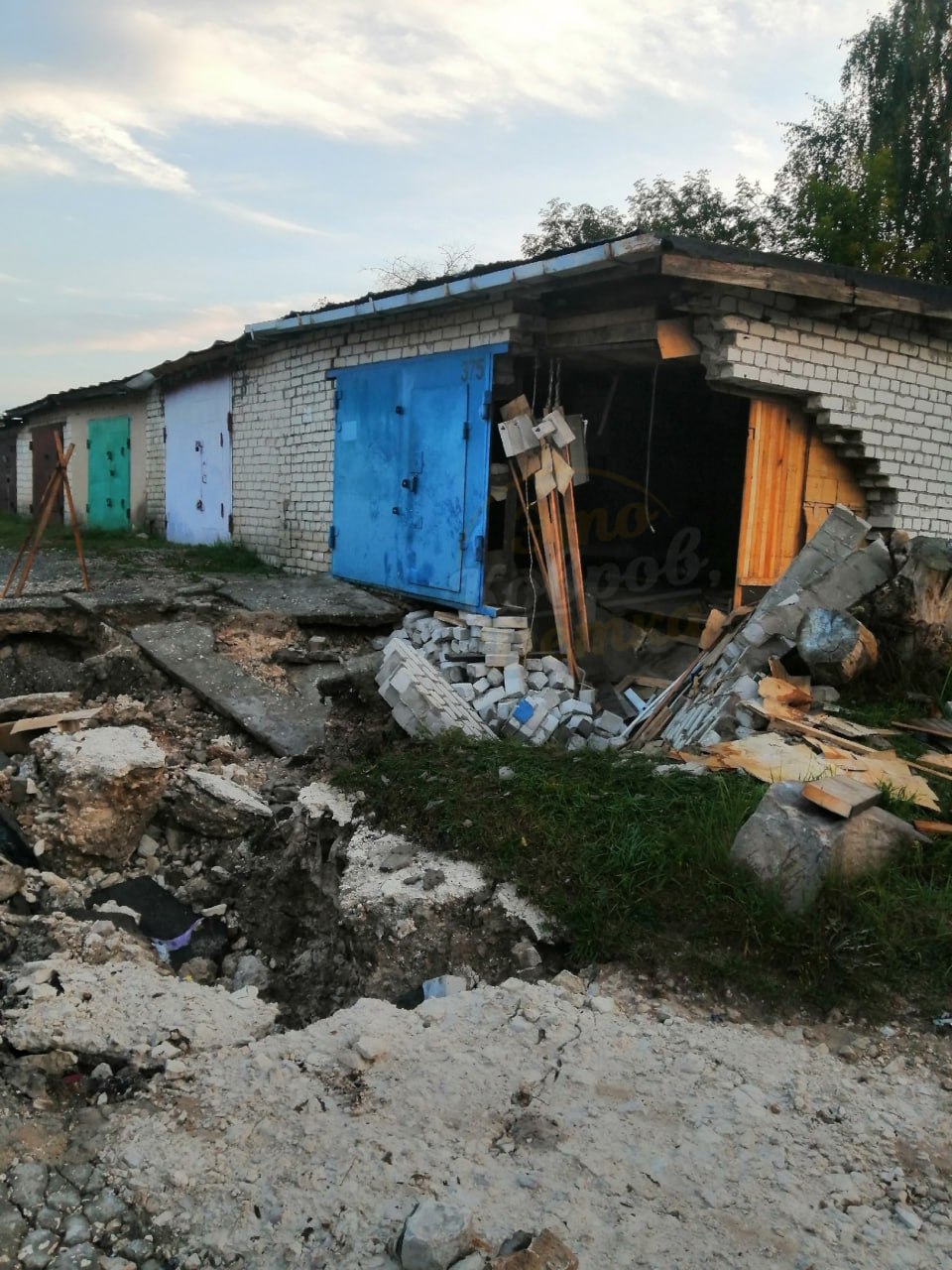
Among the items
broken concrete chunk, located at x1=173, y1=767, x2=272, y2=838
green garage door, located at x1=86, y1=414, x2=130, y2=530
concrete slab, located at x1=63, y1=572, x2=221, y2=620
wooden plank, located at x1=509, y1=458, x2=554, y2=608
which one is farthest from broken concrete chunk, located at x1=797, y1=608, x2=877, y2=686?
green garage door, located at x1=86, y1=414, x2=130, y2=530

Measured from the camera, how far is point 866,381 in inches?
275

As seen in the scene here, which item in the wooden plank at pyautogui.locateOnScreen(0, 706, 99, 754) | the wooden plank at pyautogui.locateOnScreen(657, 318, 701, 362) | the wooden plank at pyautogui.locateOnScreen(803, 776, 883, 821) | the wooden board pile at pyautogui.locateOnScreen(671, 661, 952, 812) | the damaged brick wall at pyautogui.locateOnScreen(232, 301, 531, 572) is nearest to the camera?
the wooden plank at pyautogui.locateOnScreen(803, 776, 883, 821)

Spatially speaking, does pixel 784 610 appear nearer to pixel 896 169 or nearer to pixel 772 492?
pixel 772 492

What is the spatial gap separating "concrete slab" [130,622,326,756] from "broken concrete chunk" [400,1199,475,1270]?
12.3ft

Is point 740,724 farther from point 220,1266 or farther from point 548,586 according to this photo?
point 220,1266

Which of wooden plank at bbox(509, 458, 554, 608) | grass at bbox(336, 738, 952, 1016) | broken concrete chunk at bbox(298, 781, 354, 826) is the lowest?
broken concrete chunk at bbox(298, 781, 354, 826)

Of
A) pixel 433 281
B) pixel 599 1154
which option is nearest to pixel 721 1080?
pixel 599 1154

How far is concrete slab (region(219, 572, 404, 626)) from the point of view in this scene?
7727 millimetres

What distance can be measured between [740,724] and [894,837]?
1.44m

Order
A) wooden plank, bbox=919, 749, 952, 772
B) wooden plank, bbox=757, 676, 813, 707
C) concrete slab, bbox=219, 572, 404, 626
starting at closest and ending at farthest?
wooden plank, bbox=919, 749, 952, 772 → wooden plank, bbox=757, 676, 813, 707 → concrete slab, bbox=219, 572, 404, 626

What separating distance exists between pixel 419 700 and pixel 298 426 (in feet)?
17.5

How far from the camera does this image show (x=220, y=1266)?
83.9 inches

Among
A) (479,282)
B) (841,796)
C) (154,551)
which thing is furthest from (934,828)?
(154,551)

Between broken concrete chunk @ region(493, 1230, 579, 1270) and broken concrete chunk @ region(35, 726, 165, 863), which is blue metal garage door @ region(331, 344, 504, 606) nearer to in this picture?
broken concrete chunk @ region(35, 726, 165, 863)
